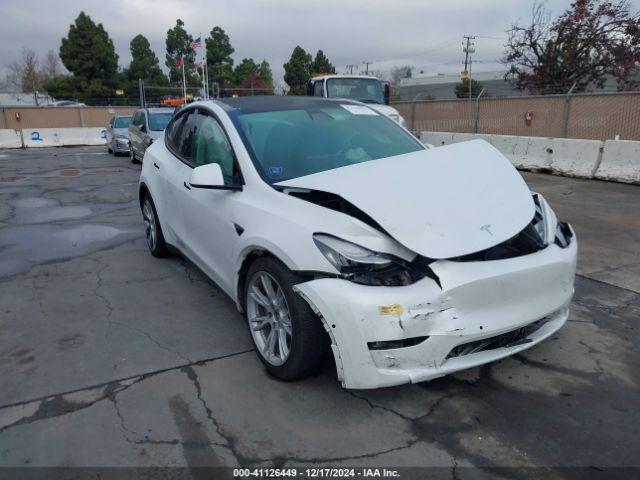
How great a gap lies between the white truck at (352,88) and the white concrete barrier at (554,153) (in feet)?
9.61

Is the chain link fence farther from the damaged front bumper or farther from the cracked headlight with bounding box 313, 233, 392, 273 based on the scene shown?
the cracked headlight with bounding box 313, 233, 392, 273

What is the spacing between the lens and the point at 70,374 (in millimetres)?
3207

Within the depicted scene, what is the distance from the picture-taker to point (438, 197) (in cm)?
288

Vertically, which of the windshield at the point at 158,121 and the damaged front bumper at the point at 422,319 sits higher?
the windshield at the point at 158,121

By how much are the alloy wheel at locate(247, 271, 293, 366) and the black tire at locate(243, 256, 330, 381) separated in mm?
59

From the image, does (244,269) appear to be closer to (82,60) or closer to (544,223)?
(544,223)

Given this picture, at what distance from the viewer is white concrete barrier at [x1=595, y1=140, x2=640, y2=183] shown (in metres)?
9.60

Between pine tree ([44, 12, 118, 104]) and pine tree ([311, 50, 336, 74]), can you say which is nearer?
pine tree ([44, 12, 118, 104])

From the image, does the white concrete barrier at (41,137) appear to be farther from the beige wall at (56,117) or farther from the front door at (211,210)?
the front door at (211,210)

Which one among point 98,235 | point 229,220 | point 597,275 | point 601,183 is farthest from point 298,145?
point 601,183

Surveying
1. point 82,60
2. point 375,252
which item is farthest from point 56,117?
point 375,252

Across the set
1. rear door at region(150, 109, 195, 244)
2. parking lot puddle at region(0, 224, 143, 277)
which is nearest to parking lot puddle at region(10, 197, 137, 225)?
parking lot puddle at region(0, 224, 143, 277)

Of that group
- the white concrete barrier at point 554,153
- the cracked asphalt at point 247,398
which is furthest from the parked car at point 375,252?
the white concrete barrier at point 554,153

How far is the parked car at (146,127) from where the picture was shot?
13148 millimetres
